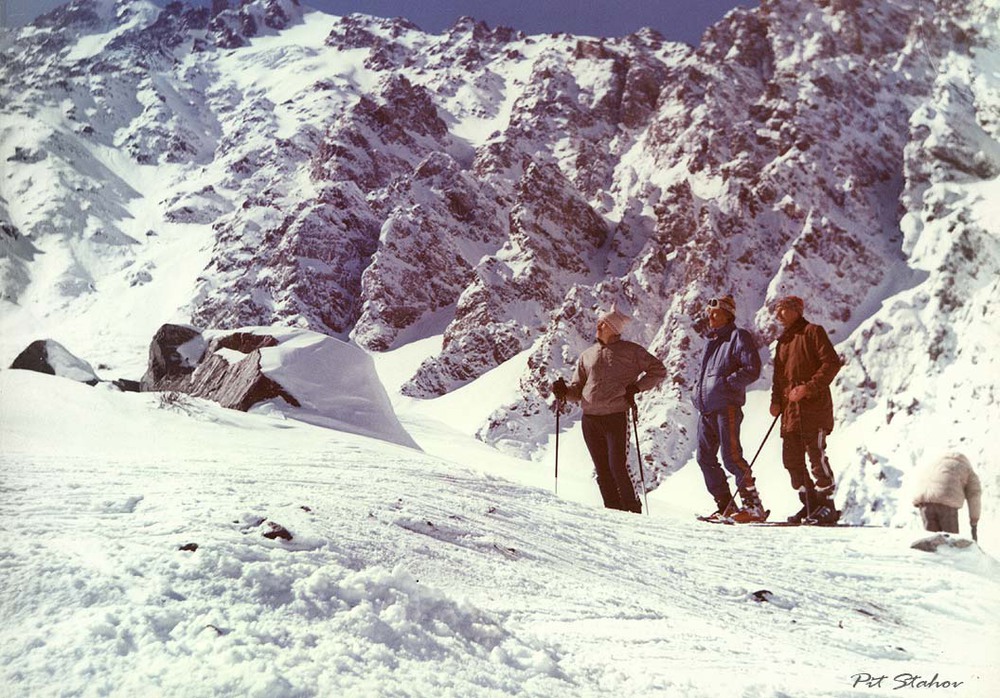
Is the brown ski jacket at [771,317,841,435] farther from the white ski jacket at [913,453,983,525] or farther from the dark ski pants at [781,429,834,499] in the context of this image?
the white ski jacket at [913,453,983,525]

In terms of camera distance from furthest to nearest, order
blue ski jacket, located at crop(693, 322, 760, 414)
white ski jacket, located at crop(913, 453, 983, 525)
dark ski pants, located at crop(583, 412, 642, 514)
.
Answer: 1. blue ski jacket, located at crop(693, 322, 760, 414)
2. dark ski pants, located at crop(583, 412, 642, 514)
3. white ski jacket, located at crop(913, 453, 983, 525)

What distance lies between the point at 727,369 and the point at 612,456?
4.02 ft

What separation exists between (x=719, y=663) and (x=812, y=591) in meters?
1.56

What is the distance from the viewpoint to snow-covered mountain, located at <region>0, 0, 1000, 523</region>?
7992 millimetres

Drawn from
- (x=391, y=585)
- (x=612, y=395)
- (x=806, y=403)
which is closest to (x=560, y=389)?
(x=612, y=395)

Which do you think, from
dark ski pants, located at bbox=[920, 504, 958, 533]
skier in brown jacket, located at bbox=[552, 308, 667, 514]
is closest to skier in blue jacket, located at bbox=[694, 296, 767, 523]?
skier in brown jacket, located at bbox=[552, 308, 667, 514]

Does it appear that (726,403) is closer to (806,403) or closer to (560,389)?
(806,403)

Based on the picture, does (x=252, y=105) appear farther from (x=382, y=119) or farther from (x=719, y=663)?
(x=719, y=663)

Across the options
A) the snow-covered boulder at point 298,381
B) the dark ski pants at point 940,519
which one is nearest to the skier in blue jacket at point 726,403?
the dark ski pants at point 940,519

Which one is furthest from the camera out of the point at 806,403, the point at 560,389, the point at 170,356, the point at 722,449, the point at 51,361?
the point at 170,356

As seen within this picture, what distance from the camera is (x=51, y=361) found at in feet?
28.2

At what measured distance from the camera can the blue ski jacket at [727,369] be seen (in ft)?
19.4
